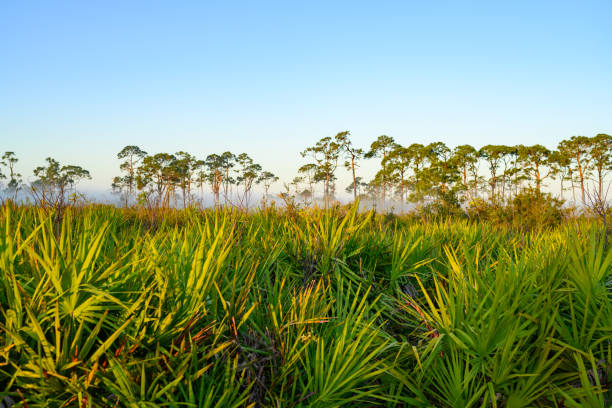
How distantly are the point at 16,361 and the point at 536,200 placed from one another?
17.3 m

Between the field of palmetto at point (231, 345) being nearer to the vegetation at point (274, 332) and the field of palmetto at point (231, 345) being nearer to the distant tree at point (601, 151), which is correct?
the vegetation at point (274, 332)

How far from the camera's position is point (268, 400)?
5.26ft

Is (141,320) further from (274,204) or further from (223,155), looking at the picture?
(223,155)

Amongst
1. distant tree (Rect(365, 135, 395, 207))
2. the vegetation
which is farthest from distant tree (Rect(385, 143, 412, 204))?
the vegetation

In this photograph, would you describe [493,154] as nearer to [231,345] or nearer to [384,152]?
[384,152]

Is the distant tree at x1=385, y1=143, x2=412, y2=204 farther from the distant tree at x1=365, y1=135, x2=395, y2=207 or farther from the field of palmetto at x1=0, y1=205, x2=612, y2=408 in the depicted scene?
the field of palmetto at x1=0, y1=205, x2=612, y2=408

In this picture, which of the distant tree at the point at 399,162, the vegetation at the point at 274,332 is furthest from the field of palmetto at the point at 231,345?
the distant tree at the point at 399,162

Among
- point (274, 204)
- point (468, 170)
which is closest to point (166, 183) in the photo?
point (274, 204)

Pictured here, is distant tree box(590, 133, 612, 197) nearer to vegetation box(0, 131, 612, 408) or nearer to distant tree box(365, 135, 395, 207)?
distant tree box(365, 135, 395, 207)

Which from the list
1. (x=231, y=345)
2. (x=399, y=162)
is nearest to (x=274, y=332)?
(x=231, y=345)

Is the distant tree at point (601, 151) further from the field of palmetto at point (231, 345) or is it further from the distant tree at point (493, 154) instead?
the field of palmetto at point (231, 345)

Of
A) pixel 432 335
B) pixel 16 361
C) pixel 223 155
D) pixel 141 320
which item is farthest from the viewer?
pixel 223 155

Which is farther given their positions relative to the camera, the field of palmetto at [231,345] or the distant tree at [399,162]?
the distant tree at [399,162]

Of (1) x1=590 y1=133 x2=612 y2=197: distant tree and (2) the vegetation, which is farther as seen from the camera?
(1) x1=590 y1=133 x2=612 y2=197: distant tree
